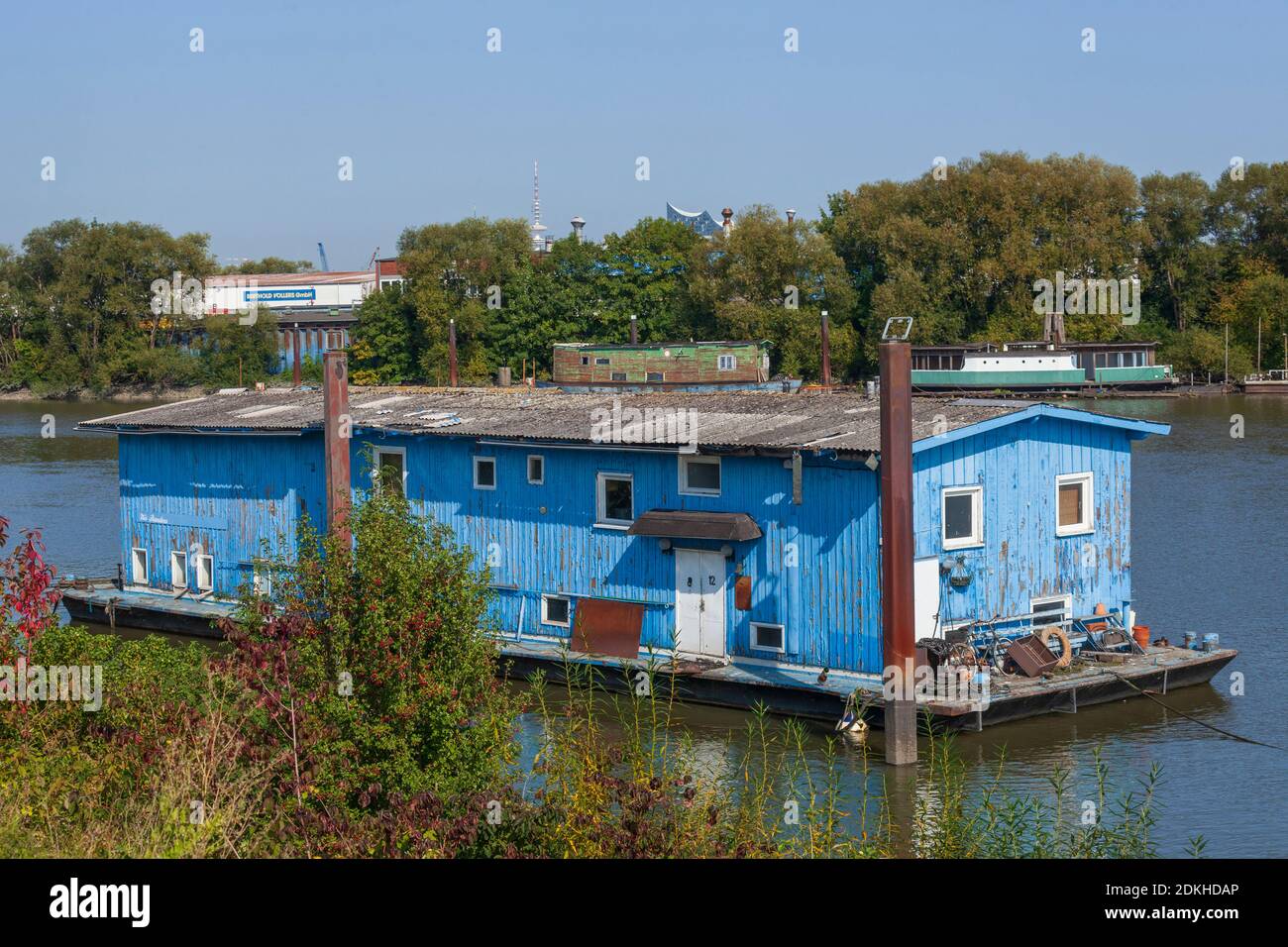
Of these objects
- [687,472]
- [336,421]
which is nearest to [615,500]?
[687,472]

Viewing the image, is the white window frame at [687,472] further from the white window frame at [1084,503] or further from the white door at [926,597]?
the white window frame at [1084,503]

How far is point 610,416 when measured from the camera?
2705cm

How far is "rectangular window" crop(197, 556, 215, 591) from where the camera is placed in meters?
31.9

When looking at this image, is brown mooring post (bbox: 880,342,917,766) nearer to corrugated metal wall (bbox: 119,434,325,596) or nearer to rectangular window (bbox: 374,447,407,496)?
rectangular window (bbox: 374,447,407,496)

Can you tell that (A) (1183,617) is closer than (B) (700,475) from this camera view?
No

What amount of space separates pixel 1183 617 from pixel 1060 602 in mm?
7430

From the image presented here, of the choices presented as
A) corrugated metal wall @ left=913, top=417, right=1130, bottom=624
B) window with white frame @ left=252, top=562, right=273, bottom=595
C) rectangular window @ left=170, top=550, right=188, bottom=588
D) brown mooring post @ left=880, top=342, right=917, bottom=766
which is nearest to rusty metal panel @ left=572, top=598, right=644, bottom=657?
corrugated metal wall @ left=913, top=417, right=1130, bottom=624

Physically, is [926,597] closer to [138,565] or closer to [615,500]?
[615,500]

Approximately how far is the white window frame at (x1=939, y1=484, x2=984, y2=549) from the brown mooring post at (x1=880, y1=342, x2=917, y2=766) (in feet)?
9.64

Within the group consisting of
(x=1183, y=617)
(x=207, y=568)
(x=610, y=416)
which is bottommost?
(x=1183, y=617)

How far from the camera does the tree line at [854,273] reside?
8694 centimetres

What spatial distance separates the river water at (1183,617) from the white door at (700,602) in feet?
4.25

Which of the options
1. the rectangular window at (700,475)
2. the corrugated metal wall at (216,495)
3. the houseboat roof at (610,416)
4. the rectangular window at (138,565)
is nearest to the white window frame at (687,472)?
the rectangular window at (700,475)
